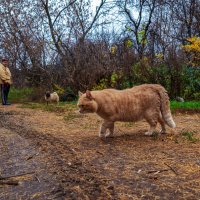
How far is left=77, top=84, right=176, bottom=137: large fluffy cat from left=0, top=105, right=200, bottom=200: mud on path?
365mm

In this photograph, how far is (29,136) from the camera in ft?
23.3

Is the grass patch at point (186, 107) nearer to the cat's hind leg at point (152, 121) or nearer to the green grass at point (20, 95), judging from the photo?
the cat's hind leg at point (152, 121)

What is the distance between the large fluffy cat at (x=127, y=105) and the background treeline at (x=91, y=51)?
6.82 m

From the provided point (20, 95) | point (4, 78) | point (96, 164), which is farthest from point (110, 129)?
point (20, 95)

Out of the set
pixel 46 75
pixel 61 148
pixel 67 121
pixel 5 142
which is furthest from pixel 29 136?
pixel 46 75

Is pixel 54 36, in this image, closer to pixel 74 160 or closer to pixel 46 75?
pixel 46 75

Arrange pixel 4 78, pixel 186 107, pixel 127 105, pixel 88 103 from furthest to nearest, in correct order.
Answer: pixel 4 78 < pixel 186 107 < pixel 127 105 < pixel 88 103

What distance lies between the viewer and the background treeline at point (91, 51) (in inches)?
537

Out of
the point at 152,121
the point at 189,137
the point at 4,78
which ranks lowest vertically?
the point at 189,137

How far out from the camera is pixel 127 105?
649 cm

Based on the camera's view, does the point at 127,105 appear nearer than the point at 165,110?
Yes

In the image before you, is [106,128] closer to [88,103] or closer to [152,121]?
[88,103]

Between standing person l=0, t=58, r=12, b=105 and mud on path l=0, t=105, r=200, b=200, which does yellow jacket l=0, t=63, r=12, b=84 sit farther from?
mud on path l=0, t=105, r=200, b=200

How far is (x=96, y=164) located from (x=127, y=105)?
1941 mm
